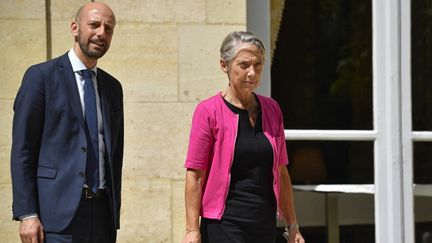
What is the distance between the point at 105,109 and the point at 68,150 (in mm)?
271

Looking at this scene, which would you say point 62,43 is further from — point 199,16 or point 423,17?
point 423,17

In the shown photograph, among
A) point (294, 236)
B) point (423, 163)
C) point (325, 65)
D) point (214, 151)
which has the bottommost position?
point (294, 236)

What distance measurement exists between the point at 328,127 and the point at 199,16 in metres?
1.17

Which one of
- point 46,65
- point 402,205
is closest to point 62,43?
point 46,65

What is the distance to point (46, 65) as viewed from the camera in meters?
4.01

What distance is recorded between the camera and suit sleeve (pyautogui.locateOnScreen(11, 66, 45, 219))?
3.86m

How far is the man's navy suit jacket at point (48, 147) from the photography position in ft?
12.7

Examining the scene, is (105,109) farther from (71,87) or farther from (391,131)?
(391,131)

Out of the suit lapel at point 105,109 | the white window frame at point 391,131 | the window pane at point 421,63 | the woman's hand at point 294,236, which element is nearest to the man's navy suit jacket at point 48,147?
the suit lapel at point 105,109

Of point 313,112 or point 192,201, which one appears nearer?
point 192,201

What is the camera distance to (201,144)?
4.06 meters

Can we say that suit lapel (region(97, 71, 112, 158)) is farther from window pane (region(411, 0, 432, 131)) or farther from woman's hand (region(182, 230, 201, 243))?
window pane (region(411, 0, 432, 131))

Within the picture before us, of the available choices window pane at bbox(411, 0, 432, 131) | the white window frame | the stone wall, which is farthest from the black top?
window pane at bbox(411, 0, 432, 131)

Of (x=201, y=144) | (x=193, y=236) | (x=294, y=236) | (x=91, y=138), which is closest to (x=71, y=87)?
(x=91, y=138)
